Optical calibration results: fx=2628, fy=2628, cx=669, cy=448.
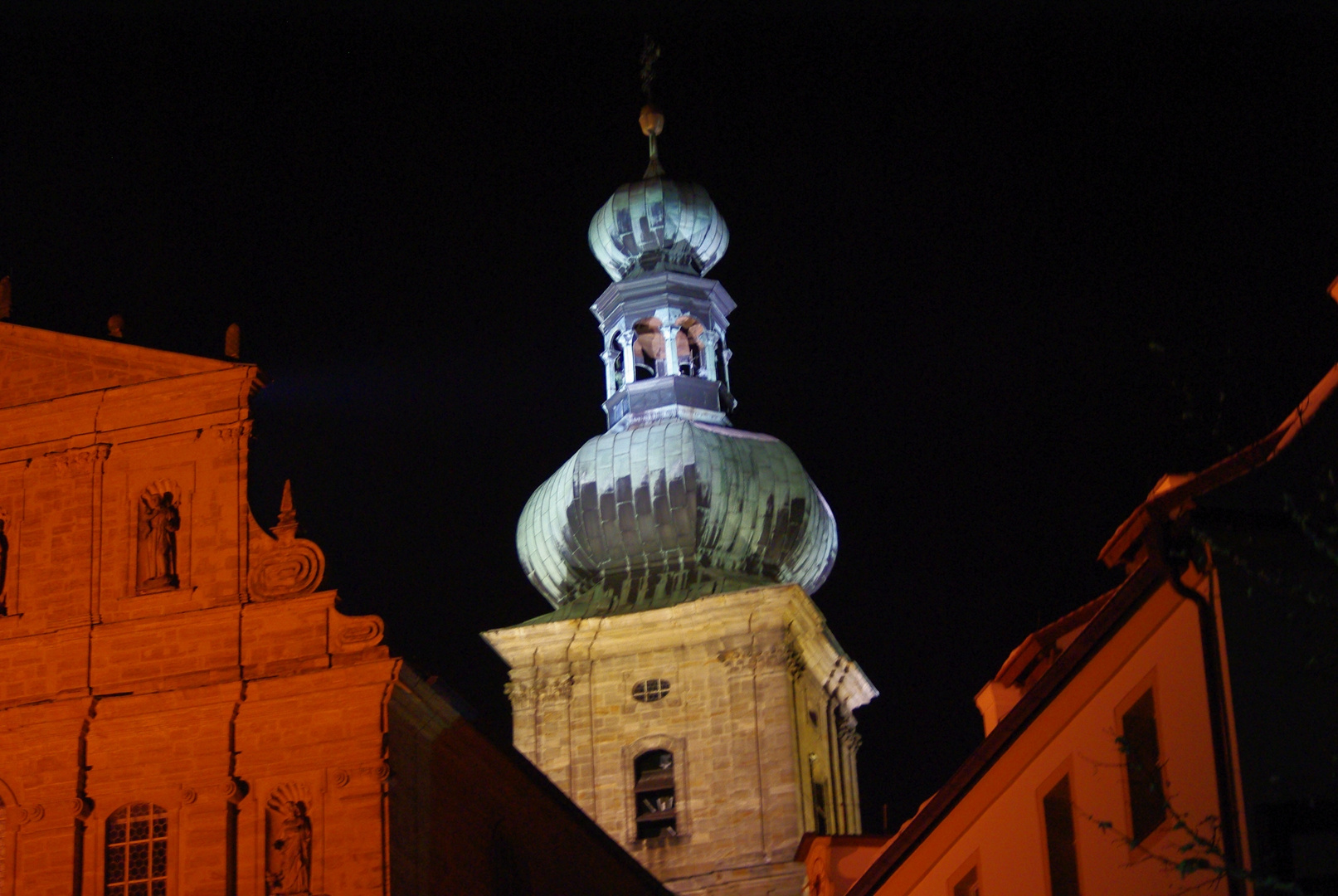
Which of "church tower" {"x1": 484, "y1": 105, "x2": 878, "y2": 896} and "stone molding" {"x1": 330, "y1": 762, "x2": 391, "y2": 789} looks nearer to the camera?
"stone molding" {"x1": 330, "y1": 762, "x2": 391, "y2": 789}

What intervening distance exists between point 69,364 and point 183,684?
4.84 m

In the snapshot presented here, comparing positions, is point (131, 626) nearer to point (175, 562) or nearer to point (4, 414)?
point (175, 562)

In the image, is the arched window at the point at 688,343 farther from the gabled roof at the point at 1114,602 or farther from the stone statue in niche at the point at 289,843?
the gabled roof at the point at 1114,602

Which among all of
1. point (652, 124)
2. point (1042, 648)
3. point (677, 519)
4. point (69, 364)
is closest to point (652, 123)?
point (652, 124)

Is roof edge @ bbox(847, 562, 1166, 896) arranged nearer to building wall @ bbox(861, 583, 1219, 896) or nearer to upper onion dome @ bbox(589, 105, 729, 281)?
building wall @ bbox(861, 583, 1219, 896)

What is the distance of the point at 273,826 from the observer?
29.6m

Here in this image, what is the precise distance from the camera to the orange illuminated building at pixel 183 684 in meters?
29.5

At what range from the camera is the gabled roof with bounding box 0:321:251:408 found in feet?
106

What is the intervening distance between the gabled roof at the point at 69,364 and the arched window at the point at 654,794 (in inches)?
635

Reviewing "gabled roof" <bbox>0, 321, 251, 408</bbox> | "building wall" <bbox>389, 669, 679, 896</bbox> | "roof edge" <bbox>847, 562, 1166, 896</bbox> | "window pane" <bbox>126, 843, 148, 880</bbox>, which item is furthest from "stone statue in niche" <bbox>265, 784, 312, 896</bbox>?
"roof edge" <bbox>847, 562, 1166, 896</bbox>

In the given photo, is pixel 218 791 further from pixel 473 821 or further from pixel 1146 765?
pixel 1146 765

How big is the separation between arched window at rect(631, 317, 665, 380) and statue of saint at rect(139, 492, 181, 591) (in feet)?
62.8

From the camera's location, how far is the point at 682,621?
1820 inches

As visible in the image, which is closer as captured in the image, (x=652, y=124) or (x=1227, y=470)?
(x=1227, y=470)
